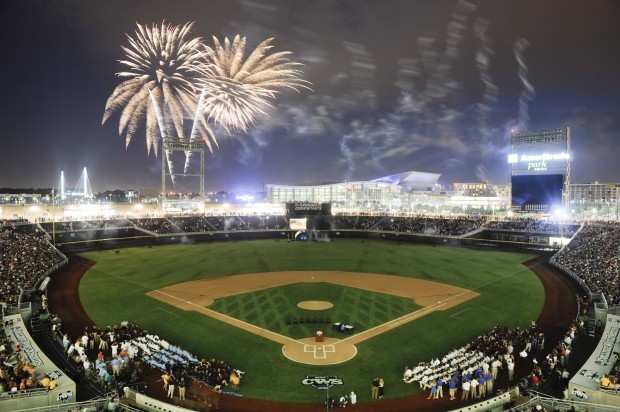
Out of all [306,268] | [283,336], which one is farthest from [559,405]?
[306,268]

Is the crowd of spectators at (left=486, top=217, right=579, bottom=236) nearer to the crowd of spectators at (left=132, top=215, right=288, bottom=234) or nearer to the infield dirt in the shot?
the infield dirt

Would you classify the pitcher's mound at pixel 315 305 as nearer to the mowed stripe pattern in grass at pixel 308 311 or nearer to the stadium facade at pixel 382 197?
the mowed stripe pattern in grass at pixel 308 311

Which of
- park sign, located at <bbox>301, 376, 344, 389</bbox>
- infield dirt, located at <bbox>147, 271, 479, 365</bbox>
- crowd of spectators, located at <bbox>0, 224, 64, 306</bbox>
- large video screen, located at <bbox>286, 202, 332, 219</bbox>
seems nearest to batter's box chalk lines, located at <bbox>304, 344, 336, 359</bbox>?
infield dirt, located at <bbox>147, 271, 479, 365</bbox>

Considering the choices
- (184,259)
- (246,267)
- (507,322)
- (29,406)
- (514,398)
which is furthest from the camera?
(184,259)

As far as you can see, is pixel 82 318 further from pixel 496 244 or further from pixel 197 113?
pixel 496 244

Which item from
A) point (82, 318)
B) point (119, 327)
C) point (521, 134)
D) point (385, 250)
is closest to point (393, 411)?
point (119, 327)

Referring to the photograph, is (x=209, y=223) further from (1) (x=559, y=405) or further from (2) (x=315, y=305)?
(1) (x=559, y=405)

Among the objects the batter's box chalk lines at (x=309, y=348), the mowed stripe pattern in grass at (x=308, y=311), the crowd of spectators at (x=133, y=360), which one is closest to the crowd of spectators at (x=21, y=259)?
the crowd of spectators at (x=133, y=360)
